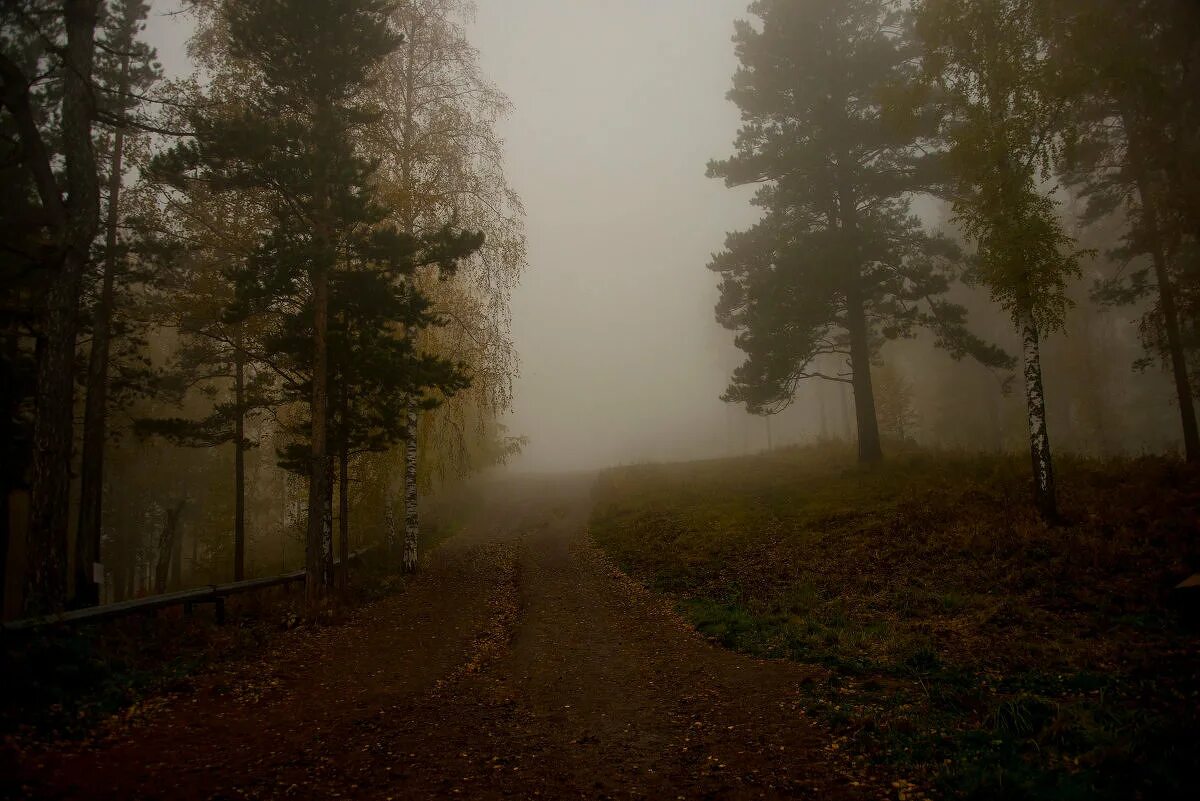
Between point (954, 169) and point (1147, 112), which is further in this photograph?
point (1147, 112)

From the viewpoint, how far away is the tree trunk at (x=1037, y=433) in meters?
13.1

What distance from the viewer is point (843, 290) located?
811 inches

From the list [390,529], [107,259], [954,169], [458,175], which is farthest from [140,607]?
[954,169]

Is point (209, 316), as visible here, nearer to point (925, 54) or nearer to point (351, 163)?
point (351, 163)

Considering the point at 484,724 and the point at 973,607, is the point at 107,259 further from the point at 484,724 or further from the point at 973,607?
the point at 973,607

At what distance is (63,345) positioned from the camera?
10758mm

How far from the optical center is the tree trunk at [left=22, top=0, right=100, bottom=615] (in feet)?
33.6

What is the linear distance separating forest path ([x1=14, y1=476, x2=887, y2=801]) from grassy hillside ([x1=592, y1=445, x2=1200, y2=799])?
40.1 inches

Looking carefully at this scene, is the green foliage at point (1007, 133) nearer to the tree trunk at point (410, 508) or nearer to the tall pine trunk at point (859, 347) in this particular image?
the tall pine trunk at point (859, 347)

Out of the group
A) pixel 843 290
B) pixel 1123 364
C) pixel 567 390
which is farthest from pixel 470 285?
pixel 567 390

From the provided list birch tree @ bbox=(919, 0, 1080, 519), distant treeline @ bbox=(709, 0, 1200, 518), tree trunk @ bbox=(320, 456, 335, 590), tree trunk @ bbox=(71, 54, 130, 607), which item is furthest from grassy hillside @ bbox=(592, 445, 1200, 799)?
tree trunk @ bbox=(71, 54, 130, 607)

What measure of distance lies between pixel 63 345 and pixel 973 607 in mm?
17633

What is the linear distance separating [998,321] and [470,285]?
38454mm

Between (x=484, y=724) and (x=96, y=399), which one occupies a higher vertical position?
(x=96, y=399)
